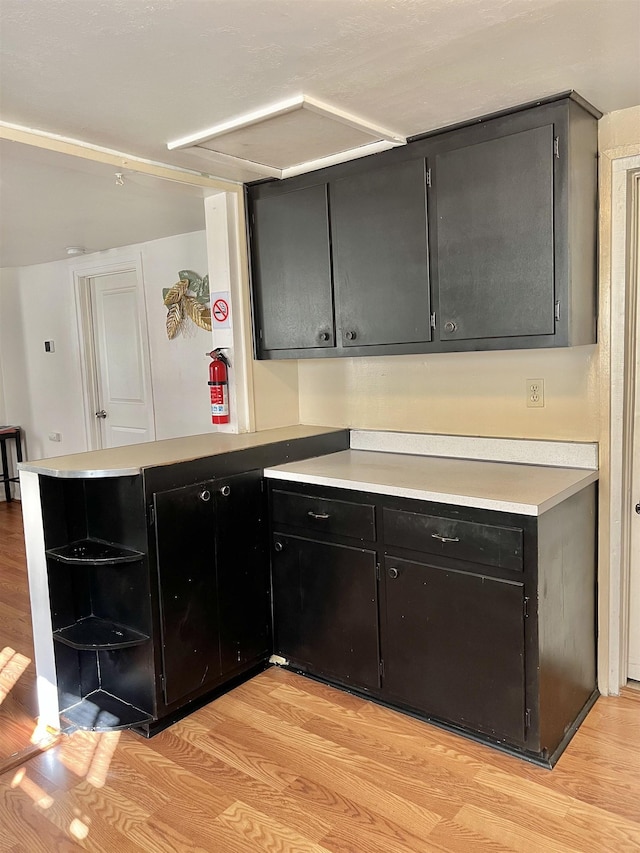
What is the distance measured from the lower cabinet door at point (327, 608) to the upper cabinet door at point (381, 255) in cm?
89

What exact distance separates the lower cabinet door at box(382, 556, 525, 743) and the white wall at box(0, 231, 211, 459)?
2269 millimetres

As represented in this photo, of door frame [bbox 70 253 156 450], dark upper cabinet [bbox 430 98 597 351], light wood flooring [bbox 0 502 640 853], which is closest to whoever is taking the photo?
light wood flooring [bbox 0 502 640 853]

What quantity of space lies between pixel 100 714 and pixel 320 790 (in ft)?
3.10

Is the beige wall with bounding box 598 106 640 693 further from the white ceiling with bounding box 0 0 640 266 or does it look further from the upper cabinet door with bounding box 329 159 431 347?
the upper cabinet door with bounding box 329 159 431 347

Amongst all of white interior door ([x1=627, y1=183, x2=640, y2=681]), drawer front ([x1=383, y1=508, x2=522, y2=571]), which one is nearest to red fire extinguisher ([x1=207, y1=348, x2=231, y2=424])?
drawer front ([x1=383, y1=508, x2=522, y2=571])

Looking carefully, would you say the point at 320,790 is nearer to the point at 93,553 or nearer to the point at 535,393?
the point at 93,553

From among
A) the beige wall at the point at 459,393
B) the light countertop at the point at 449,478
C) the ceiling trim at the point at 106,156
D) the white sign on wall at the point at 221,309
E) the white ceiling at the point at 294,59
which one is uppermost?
the white ceiling at the point at 294,59

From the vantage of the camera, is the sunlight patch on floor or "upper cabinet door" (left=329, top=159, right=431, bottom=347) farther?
the sunlight patch on floor

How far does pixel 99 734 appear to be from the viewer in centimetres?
245

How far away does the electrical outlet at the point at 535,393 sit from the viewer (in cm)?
266

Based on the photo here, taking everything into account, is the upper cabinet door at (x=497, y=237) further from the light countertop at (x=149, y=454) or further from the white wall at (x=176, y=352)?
the white wall at (x=176, y=352)

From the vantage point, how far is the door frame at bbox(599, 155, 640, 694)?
7.82ft

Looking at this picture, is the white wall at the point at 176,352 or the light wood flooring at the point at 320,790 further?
the white wall at the point at 176,352

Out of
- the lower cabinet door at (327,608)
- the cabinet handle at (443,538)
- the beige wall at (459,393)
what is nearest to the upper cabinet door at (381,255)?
the beige wall at (459,393)
